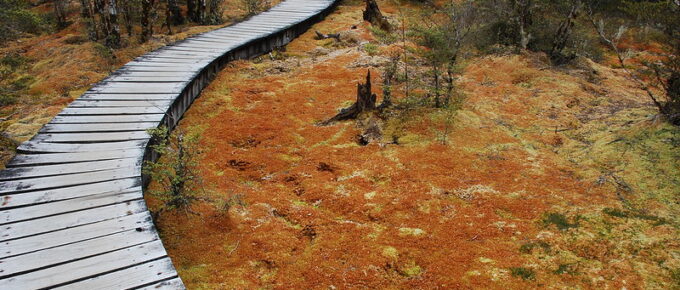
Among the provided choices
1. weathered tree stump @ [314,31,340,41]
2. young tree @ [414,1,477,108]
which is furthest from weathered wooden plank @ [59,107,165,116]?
weathered tree stump @ [314,31,340,41]

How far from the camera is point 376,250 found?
19.2 ft

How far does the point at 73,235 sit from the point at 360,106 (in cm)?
634

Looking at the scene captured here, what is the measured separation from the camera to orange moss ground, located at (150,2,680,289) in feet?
17.8

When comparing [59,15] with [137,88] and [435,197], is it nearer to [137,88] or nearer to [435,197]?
[137,88]

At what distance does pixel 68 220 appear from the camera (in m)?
5.03

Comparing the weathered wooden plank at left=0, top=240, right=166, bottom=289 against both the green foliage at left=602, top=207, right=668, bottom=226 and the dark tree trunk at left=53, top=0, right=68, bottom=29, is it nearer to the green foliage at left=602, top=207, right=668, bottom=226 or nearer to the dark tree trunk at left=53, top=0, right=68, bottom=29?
the green foliage at left=602, top=207, right=668, bottom=226

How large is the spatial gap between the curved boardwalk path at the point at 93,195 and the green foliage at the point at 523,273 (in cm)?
411

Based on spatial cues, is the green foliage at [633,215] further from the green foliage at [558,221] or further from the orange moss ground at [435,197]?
the green foliage at [558,221]

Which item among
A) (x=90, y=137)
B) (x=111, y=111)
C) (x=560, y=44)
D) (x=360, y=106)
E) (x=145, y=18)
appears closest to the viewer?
(x=90, y=137)

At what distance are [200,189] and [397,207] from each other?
3.49 m

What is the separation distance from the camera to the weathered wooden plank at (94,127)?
7.16m

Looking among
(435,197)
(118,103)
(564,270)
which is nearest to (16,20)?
(118,103)

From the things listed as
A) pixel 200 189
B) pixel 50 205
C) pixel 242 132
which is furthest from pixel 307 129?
pixel 50 205

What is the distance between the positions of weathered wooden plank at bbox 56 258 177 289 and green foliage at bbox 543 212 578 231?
17.6ft
